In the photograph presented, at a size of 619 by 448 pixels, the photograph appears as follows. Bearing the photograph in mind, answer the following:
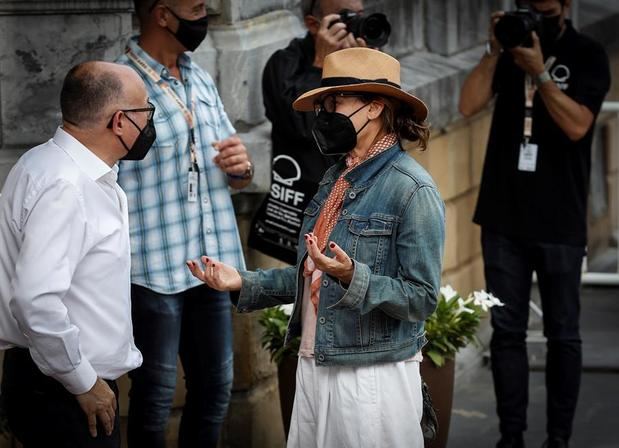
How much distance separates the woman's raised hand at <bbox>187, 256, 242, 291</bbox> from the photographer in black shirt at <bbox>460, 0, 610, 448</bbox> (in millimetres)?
2241

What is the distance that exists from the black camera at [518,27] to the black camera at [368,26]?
0.64 m

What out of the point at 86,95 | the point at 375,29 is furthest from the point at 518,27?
the point at 86,95

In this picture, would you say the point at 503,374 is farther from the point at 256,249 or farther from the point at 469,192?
the point at 469,192

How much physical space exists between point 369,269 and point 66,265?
872 mm

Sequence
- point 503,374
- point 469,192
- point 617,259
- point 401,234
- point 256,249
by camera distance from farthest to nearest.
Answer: point 617,259
point 469,192
point 503,374
point 256,249
point 401,234

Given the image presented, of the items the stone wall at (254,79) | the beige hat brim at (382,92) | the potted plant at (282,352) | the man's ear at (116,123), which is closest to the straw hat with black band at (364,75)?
the beige hat brim at (382,92)

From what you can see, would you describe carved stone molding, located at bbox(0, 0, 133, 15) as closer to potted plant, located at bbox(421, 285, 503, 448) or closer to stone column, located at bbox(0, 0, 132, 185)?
stone column, located at bbox(0, 0, 132, 185)

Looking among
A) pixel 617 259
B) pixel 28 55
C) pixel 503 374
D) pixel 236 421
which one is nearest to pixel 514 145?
pixel 503 374

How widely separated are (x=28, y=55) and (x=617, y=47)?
5959 mm

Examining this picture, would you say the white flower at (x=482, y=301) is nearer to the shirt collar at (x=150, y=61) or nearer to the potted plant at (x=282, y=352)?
the potted plant at (x=282, y=352)

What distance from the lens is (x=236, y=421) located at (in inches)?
252

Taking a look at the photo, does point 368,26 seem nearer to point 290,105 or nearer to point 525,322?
point 290,105

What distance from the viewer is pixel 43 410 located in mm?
4246

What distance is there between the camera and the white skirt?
4.37 m
